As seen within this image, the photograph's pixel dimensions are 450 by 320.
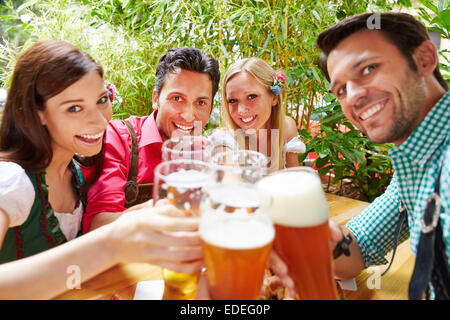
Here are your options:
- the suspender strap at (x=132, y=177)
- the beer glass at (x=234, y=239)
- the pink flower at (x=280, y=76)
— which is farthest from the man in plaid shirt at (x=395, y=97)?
the pink flower at (x=280, y=76)

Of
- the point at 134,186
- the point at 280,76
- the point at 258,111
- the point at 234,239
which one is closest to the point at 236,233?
the point at 234,239

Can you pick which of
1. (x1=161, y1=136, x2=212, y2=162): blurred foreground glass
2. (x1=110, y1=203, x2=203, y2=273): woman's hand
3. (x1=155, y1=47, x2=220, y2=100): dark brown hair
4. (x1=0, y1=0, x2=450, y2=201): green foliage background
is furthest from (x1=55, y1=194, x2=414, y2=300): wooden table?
(x1=0, y1=0, x2=450, y2=201): green foliage background

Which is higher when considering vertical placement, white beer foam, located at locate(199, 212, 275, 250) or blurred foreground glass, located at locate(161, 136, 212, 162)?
blurred foreground glass, located at locate(161, 136, 212, 162)

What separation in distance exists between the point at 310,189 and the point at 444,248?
449mm

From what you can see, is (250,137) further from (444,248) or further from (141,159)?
(444,248)

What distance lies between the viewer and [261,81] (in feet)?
8.88

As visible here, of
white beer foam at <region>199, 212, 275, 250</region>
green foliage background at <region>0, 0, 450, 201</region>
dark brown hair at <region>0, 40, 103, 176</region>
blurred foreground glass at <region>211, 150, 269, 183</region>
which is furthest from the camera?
green foliage background at <region>0, 0, 450, 201</region>

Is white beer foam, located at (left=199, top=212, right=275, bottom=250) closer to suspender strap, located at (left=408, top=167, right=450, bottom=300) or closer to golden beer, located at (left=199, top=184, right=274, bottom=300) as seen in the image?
golden beer, located at (left=199, top=184, right=274, bottom=300)

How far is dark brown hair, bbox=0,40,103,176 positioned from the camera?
1.19 metres

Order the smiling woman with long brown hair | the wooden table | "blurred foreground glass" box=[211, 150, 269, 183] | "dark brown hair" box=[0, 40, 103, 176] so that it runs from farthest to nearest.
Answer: "dark brown hair" box=[0, 40, 103, 176] < the smiling woman with long brown hair < the wooden table < "blurred foreground glass" box=[211, 150, 269, 183]

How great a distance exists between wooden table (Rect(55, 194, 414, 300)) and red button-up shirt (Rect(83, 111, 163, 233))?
0.48 m

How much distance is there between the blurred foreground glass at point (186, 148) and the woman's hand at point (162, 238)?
0.71 ft
